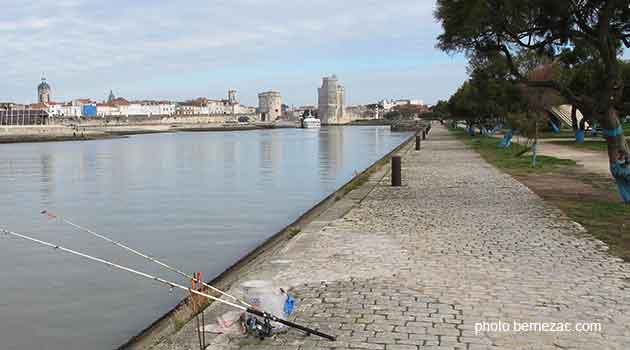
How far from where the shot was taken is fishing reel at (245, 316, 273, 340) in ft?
17.7

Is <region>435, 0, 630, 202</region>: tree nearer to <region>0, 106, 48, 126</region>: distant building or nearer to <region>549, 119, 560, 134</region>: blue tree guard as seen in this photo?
<region>549, 119, 560, 134</region>: blue tree guard

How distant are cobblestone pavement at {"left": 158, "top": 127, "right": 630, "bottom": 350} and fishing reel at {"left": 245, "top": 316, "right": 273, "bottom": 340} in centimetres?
10

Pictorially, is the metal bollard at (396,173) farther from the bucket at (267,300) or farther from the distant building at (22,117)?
the distant building at (22,117)

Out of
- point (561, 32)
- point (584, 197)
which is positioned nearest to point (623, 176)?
point (584, 197)

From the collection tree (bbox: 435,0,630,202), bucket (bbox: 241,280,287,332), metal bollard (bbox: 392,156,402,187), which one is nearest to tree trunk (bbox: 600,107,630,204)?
tree (bbox: 435,0,630,202)

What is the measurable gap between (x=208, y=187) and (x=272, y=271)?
1772cm

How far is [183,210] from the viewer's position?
18.4 metres

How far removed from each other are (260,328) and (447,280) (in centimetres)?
268

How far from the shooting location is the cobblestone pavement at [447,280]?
529cm

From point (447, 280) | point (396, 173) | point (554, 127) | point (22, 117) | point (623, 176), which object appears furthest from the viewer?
point (22, 117)

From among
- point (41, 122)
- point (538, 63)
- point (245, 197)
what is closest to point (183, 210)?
point (245, 197)

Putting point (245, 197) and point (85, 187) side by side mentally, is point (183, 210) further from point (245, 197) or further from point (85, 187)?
point (85, 187)

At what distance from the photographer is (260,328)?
5391 millimetres

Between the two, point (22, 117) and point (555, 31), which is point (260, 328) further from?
point (22, 117)
